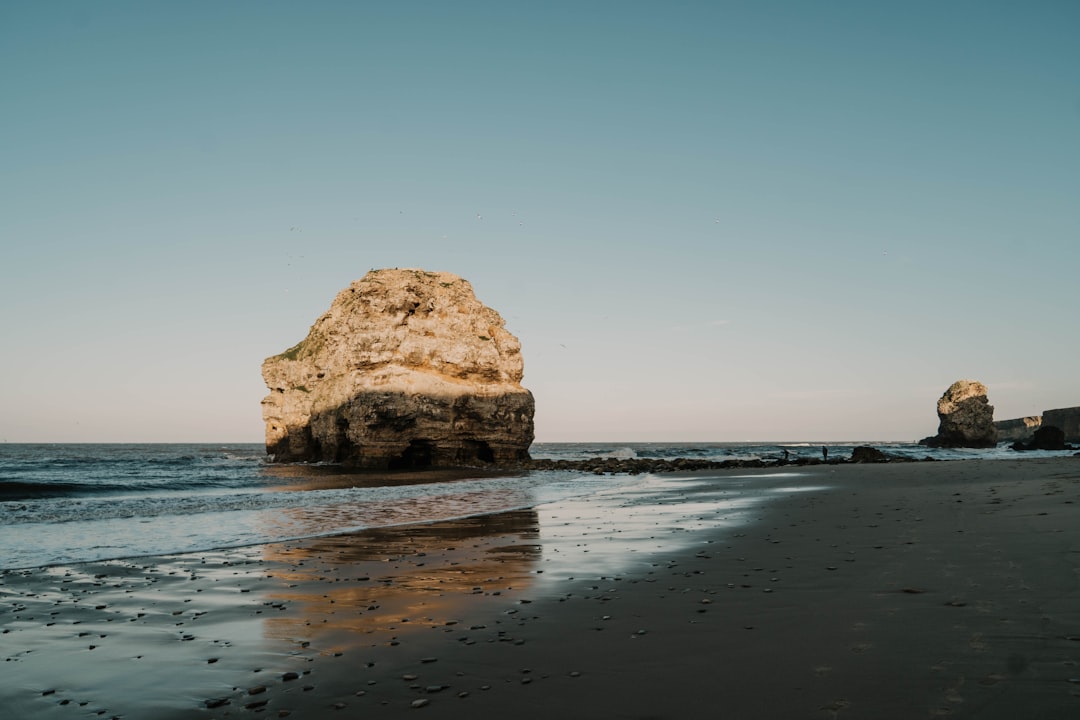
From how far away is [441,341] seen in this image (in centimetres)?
6059

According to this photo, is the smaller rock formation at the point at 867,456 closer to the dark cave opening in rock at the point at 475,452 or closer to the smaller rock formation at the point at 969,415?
the dark cave opening in rock at the point at 475,452

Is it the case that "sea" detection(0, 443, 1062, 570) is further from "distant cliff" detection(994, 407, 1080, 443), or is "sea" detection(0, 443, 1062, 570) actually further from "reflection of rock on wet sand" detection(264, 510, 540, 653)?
"distant cliff" detection(994, 407, 1080, 443)

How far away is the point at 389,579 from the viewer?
35.7 ft

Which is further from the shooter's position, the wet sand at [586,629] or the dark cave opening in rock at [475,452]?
the dark cave opening in rock at [475,452]

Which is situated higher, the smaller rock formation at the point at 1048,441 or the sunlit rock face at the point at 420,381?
the sunlit rock face at the point at 420,381

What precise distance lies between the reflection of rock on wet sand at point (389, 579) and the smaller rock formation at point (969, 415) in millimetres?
112974

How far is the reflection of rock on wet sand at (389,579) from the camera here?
7828 mm

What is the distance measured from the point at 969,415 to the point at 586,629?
121662 mm

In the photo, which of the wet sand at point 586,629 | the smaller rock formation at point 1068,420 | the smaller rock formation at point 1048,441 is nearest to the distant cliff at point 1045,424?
the smaller rock formation at point 1068,420

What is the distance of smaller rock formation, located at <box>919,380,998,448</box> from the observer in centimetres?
10594

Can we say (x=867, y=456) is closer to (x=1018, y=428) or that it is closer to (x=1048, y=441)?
(x=1048, y=441)

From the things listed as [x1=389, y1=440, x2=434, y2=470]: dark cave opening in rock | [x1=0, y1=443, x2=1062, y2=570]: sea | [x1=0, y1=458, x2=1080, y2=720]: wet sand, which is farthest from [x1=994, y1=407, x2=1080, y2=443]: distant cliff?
[x1=0, y1=458, x2=1080, y2=720]: wet sand

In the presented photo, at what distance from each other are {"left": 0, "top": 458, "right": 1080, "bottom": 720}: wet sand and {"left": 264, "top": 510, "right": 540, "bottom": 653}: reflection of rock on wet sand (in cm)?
7

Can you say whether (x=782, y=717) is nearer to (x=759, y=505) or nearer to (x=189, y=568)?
(x=189, y=568)
